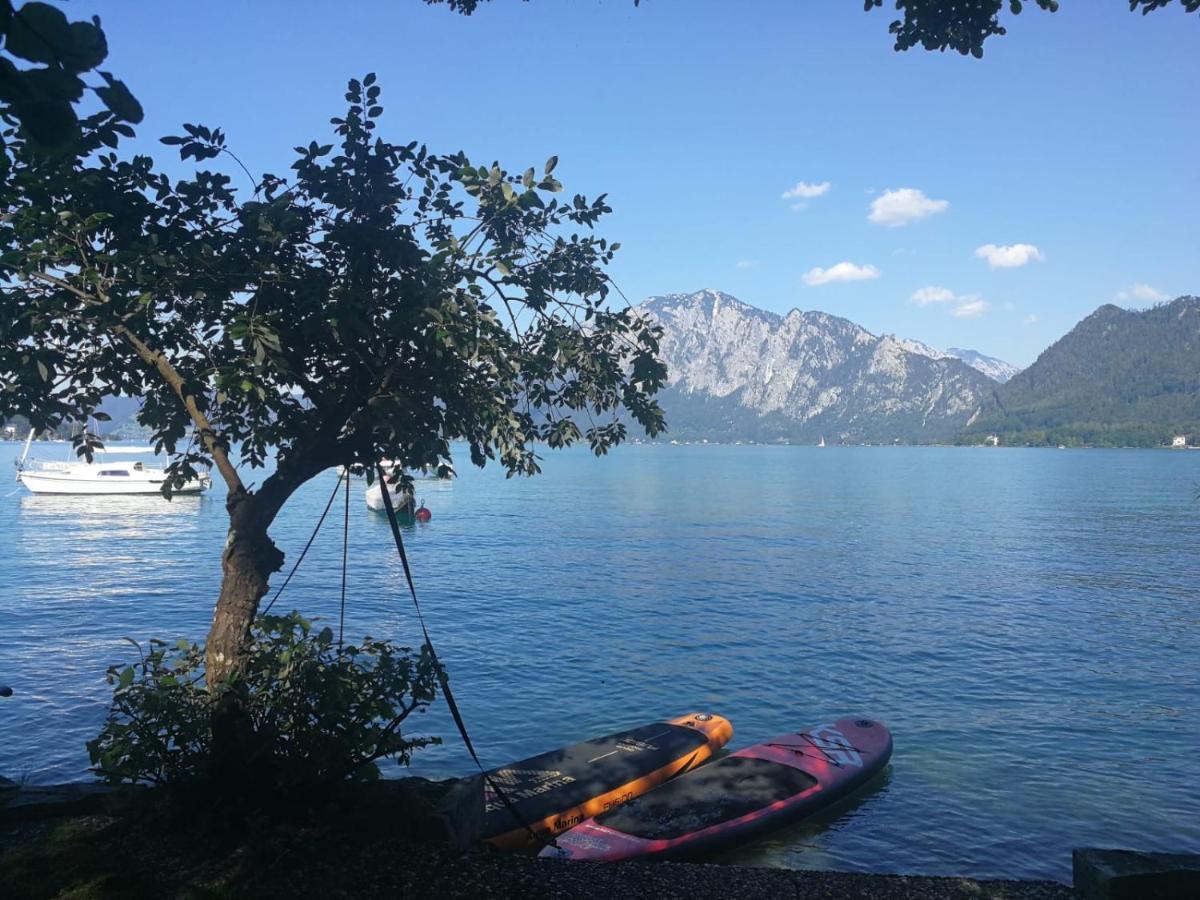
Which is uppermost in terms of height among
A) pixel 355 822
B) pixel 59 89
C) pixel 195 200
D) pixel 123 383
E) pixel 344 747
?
pixel 195 200

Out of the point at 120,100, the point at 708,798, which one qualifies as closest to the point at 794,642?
the point at 708,798

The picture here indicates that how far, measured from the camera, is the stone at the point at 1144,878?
7352mm

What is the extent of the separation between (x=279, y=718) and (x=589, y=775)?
33.6 ft

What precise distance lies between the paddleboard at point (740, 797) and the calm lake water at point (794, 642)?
64cm

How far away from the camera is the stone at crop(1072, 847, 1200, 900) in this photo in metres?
7.35

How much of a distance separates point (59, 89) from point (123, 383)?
25.4 feet

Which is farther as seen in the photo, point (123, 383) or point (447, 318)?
point (123, 383)

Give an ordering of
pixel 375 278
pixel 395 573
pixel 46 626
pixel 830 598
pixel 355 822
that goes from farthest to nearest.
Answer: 1. pixel 395 573
2. pixel 830 598
3. pixel 46 626
4. pixel 375 278
5. pixel 355 822

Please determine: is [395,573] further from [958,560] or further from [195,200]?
[195,200]

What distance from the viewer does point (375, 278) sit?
29.8 ft

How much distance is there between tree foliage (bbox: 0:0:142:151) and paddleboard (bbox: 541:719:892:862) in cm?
1293

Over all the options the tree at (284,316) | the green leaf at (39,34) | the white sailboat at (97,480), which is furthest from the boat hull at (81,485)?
the green leaf at (39,34)

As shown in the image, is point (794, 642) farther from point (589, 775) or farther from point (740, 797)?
point (589, 775)

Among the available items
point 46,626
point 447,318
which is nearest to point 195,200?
point 447,318
